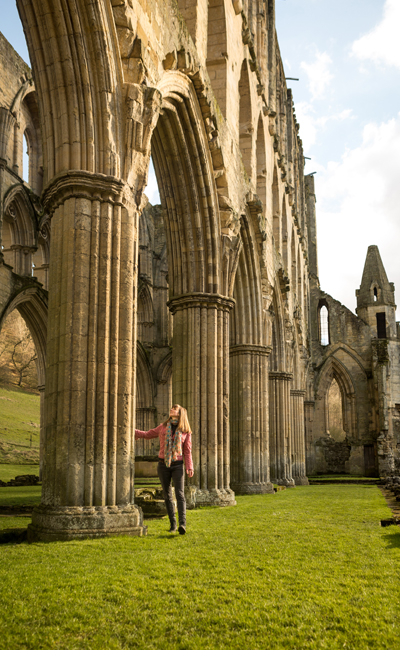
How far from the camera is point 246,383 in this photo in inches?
658

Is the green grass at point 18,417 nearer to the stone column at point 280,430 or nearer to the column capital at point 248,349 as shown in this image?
the stone column at point 280,430

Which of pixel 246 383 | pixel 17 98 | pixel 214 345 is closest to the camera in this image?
pixel 214 345

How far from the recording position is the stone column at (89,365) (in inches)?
278

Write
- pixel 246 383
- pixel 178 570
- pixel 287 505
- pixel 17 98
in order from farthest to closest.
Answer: pixel 17 98
pixel 246 383
pixel 287 505
pixel 178 570

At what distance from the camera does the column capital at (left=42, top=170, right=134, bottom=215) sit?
306 inches

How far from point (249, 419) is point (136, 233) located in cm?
908

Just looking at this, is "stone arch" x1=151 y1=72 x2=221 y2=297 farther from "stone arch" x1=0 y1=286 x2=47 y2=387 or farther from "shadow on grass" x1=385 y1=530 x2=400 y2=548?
"stone arch" x1=0 y1=286 x2=47 y2=387

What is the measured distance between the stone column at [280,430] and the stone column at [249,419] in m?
4.41

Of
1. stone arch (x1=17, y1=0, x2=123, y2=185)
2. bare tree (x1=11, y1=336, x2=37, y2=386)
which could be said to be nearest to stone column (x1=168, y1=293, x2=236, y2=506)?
stone arch (x1=17, y1=0, x2=123, y2=185)

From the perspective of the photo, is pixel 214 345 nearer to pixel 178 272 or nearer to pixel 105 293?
pixel 178 272

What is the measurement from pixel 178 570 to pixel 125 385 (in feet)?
9.94

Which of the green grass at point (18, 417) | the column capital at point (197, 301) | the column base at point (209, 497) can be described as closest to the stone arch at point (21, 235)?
the column capital at point (197, 301)

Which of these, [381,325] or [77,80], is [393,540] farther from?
[381,325]

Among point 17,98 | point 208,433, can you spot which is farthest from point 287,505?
point 17,98
